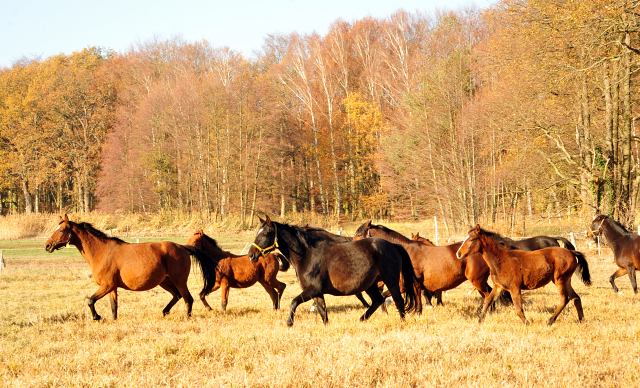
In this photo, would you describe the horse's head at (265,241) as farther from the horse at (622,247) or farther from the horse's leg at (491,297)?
the horse at (622,247)

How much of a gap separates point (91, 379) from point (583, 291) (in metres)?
11.1

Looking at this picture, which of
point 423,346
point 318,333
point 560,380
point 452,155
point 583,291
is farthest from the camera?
point 452,155

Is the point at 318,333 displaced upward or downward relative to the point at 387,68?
downward

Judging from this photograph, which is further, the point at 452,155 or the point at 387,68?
the point at 387,68

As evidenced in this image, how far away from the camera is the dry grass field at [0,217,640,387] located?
5.30 meters

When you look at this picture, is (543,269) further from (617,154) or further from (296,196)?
(296,196)

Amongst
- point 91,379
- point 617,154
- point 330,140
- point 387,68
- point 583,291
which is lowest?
point 583,291

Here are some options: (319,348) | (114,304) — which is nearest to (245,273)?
(114,304)

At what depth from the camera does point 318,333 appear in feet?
24.8

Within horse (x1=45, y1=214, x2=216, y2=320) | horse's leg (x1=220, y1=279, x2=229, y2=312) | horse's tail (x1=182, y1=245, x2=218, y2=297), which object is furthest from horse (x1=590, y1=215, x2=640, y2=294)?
horse (x1=45, y1=214, x2=216, y2=320)

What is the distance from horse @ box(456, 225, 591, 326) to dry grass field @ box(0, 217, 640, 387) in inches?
18.4

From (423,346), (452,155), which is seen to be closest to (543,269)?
(423,346)

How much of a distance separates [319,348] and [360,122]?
38.0 meters

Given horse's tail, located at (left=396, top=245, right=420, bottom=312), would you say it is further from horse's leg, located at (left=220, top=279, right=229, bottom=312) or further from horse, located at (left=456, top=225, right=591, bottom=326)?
horse's leg, located at (left=220, top=279, right=229, bottom=312)
